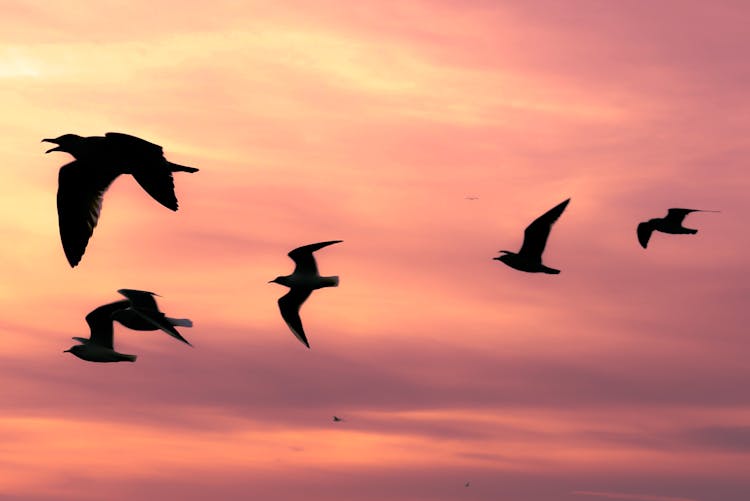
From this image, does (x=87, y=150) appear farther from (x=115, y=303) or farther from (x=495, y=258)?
(x=495, y=258)

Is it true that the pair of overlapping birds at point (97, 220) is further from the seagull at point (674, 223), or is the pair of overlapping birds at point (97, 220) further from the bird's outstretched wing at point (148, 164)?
the seagull at point (674, 223)

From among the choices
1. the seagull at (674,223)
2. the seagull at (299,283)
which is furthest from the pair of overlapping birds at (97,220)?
the seagull at (674,223)

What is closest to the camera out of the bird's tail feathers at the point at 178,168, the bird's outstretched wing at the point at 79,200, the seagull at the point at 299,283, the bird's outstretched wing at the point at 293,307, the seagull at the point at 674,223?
the bird's tail feathers at the point at 178,168

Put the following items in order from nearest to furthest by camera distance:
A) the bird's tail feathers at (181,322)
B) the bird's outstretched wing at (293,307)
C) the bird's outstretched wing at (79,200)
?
the bird's outstretched wing at (79,200)
the bird's tail feathers at (181,322)
the bird's outstretched wing at (293,307)

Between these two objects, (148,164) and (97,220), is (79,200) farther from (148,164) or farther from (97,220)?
(148,164)

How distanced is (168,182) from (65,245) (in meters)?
4.40

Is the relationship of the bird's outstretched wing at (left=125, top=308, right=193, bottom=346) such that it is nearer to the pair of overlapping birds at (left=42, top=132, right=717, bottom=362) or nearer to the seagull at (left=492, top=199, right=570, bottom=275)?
the pair of overlapping birds at (left=42, top=132, right=717, bottom=362)

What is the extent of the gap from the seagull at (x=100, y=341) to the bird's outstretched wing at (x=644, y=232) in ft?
67.6

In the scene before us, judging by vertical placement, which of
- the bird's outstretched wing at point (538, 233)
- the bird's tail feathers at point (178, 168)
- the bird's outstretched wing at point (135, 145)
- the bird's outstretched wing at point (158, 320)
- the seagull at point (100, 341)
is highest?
the bird's outstretched wing at point (135, 145)

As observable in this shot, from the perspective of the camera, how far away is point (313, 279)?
39.0 m

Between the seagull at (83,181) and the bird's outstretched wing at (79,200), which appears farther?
the bird's outstretched wing at (79,200)

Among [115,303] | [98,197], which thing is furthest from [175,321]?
[98,197]

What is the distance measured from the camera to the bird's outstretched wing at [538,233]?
124 ft

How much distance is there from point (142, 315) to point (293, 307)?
5944mm
